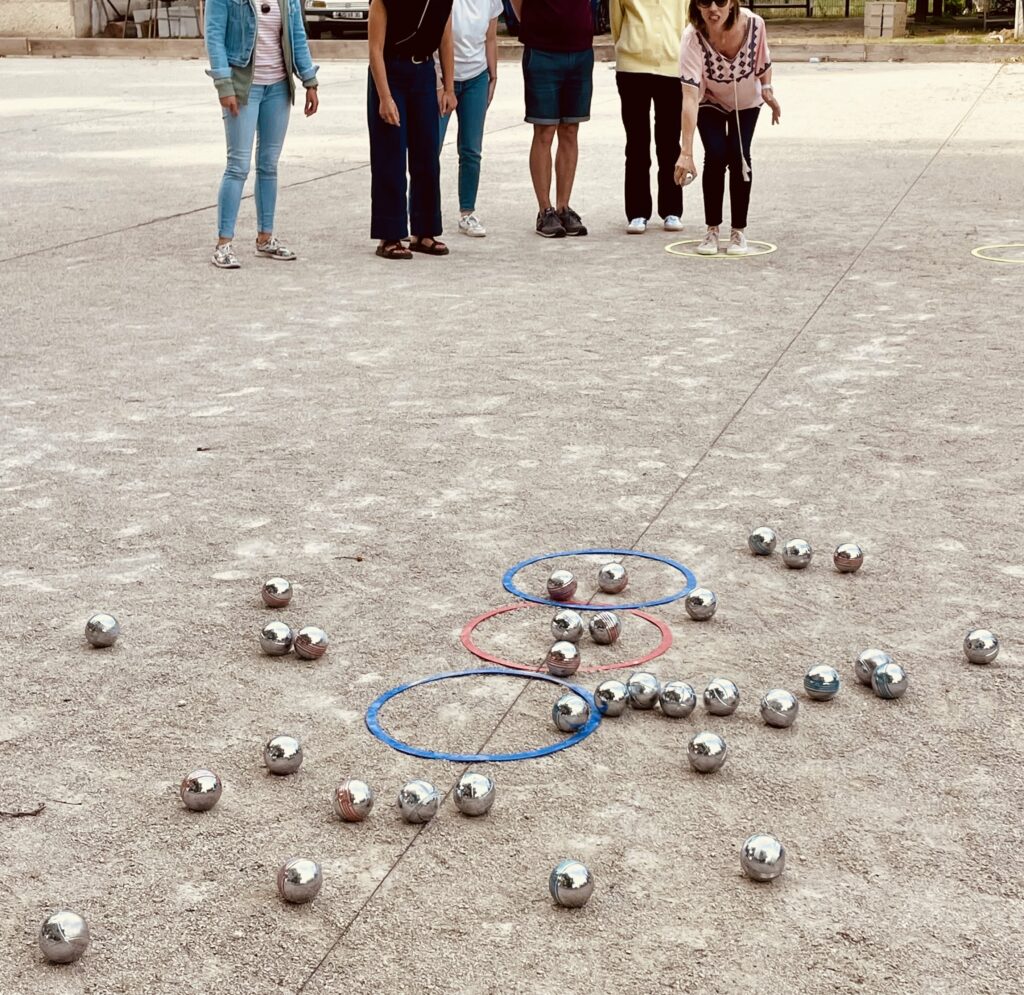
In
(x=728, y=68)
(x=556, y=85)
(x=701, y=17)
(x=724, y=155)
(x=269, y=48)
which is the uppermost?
(x=701, y=17)

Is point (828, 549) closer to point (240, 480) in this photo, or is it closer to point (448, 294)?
point (240, 480)

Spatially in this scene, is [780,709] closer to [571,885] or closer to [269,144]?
[571,885]

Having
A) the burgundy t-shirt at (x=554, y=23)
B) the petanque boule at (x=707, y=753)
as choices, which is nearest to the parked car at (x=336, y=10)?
the burgundy t-shirt at (x=554, y=23)

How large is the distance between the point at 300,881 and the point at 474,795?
1.51 ft

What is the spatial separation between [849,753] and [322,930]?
1345 mm

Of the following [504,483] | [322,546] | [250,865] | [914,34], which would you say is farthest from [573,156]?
[914,34]

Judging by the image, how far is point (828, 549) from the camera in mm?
4832

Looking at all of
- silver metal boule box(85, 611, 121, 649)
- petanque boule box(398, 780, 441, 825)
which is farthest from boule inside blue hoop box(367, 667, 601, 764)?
silver metal boule box(85, 611, 121, 649)

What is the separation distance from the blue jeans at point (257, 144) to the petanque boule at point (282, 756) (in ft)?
20.8

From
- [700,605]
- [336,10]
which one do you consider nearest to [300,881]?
[700,605]

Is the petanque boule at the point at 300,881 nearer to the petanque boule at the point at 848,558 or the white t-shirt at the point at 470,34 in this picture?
the petanque boule at the point at 848,558

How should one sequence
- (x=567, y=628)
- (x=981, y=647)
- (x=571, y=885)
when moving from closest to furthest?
(x=571, y=885), (x=981, y=647), (x=567, y=628)

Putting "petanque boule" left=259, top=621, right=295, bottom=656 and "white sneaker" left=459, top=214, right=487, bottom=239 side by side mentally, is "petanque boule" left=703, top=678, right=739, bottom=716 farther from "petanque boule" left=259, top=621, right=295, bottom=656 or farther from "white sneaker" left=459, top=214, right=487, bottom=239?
"white sneaker" left=459, top=214, right=487, bottom=239

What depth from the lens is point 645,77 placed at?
33.2 feet
